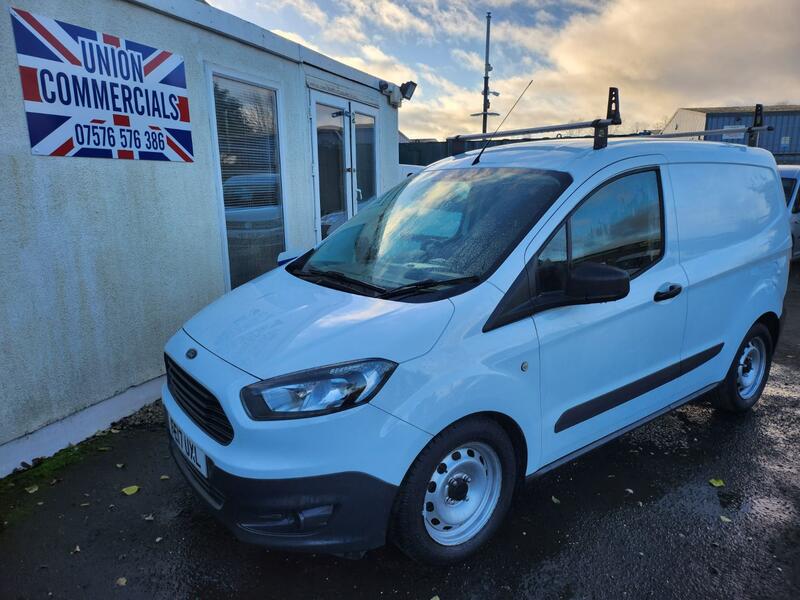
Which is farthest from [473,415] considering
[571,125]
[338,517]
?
[571,125]

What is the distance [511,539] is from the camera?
105 inches

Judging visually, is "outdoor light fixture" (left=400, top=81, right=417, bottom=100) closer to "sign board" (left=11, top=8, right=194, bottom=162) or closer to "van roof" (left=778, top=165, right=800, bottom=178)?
"sign board" (left=11, top=8, right=194, bottom=162)

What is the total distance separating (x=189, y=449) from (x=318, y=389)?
2.49 feet

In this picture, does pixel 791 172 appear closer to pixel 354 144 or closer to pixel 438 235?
pixel 354 144

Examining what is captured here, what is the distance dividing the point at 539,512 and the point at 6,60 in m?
3.90

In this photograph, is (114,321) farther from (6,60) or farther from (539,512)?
(539,512)

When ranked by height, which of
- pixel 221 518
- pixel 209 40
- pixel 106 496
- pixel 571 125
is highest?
pixel 209 40

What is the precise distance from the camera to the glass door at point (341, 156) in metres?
6.04

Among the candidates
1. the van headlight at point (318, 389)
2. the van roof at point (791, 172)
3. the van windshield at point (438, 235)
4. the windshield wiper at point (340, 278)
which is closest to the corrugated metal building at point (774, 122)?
the van roof at point (791, 172)

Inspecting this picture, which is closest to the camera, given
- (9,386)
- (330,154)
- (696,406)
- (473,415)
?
(473,415)

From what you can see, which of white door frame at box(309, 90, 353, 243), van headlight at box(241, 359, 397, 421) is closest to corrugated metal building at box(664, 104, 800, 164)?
white door frame at box(309, 90, 353, 243)

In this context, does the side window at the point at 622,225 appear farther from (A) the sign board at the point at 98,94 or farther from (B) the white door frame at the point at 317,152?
(B) the white door frame at the point at 317,152

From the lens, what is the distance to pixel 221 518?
85.8 inches

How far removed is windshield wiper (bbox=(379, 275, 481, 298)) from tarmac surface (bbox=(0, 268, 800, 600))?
1.24 metres
